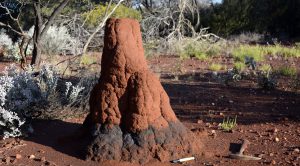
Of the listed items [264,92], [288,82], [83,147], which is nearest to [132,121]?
[83,147]

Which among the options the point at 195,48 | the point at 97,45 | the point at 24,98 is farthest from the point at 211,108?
the point at 195,48

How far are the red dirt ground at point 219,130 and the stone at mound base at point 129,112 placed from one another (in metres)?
0.15

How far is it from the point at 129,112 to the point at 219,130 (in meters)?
1.55

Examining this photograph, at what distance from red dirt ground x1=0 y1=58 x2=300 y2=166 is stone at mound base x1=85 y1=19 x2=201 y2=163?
0.15m

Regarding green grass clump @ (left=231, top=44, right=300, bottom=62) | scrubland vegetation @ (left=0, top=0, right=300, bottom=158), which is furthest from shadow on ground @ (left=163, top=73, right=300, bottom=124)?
green grass clump @ (left=231, top=44, right=300, bottom=62)

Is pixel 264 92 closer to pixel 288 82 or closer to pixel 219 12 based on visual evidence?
pixel 288 82

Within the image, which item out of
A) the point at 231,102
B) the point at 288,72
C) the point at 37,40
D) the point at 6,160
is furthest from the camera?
the point at 288,72

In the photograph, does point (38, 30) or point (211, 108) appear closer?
point (211, 108)

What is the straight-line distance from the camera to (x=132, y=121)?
479cm

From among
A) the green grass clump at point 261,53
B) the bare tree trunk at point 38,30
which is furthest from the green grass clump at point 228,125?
the green grass clump at point 261,53

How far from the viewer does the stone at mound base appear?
187 inches

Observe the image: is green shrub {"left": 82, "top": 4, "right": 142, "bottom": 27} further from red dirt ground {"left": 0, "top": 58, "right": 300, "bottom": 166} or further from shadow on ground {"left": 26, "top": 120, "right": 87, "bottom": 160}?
shadow on ground {"left": 26, "top": 120, "right": 87, "bottom": 160}

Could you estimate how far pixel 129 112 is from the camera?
4.85m

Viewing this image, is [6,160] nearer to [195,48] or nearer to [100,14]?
[195,48]
